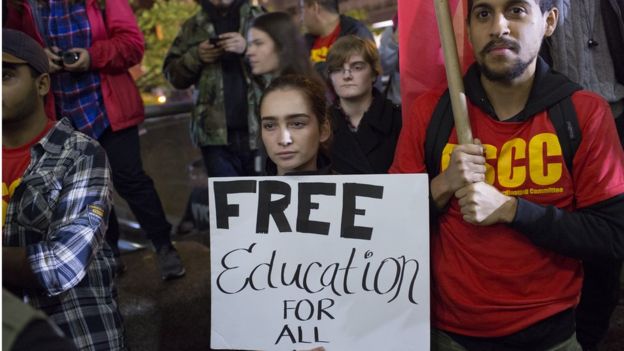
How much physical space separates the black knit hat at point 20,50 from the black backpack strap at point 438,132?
4.05 feet

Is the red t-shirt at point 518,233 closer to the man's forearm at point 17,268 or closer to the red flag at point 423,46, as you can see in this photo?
the red flag at point 423,46

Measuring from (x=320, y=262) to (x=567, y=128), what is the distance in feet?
2.28

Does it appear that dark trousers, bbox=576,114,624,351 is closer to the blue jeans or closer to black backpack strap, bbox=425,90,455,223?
black backpack strap, bbox=425,90,455,223

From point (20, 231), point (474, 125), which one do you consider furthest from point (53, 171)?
point (474, 125)

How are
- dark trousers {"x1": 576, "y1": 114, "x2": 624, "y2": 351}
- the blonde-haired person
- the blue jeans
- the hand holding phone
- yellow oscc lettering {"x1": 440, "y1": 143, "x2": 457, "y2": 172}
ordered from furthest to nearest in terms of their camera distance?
the blue jeans < the hand holding phone < the blonde-haired person < dark trousers {"x1": 576, "y1": 114, "x2": 624, "y2": 351} < yellow oscc lettering {"x1": 440, "y1": 143, "x2": 457, "y2": 172}

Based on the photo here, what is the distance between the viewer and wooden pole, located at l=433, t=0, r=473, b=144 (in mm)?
1517

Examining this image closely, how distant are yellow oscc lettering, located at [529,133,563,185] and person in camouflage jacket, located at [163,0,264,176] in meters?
1.88

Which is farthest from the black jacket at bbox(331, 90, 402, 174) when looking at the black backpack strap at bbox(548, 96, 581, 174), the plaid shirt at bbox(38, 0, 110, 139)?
the plaid shirt at bbox(38, 0, 110, 139)

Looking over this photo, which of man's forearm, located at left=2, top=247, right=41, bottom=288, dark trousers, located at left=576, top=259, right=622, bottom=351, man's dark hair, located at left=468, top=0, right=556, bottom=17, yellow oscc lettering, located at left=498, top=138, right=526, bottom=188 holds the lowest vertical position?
dark trousers, located at left=576, top=259, right=622, bottom=351

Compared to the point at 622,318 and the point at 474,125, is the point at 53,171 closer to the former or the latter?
the point at 474,125

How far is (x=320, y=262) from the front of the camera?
1.62 meters

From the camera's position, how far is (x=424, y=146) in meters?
1.64

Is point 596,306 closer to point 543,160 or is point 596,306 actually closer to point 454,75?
point 543,160

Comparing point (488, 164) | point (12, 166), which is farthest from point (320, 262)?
point (12, 166)
